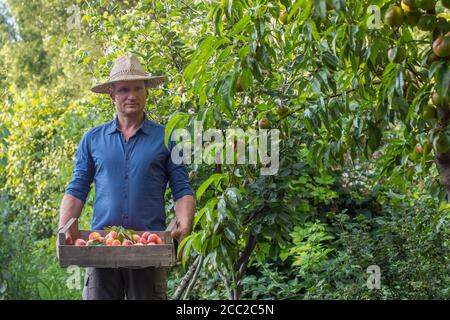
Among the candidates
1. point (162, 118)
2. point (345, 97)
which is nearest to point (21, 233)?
point (162, 118)

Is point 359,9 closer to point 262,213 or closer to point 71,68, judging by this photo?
point 262,213

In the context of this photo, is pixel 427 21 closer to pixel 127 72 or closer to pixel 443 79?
pixel 443 79

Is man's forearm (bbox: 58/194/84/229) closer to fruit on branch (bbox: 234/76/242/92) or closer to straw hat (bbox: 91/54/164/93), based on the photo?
straw hat (bbox: 91/54/164/93)

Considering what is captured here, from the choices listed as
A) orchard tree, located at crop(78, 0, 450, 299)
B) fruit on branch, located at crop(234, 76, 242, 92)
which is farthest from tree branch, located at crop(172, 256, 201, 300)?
fruit on branch, located at crop(234, 76, 242, 92)

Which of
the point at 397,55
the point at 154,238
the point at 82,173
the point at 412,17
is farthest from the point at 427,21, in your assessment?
the point at 82,173

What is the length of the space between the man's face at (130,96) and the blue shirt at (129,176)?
0.24ft

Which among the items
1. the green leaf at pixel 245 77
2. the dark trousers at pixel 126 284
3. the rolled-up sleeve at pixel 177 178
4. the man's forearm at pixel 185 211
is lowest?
the dark trousers at pixel 126 284

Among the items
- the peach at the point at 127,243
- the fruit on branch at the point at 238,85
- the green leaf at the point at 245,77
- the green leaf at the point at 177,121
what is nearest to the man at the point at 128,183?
the peach at the point at 127,243

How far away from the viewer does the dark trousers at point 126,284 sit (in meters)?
3.62

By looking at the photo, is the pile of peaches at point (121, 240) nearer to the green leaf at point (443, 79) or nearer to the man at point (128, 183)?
the man at point (128, 183)

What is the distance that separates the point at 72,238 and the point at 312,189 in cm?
273

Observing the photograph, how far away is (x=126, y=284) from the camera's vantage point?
3684 millimetres

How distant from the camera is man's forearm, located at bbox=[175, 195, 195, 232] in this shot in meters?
3.72

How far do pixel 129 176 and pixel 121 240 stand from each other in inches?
14.1
